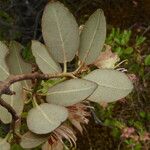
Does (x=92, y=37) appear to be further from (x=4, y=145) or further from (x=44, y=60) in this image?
(x=4, y=145)

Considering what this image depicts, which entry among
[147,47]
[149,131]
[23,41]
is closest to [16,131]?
[149,131]

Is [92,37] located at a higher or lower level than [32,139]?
higher

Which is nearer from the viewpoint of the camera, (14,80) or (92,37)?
(14,80)

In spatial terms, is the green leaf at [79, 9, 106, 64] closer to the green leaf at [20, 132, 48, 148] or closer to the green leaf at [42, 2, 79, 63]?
the green leaf at [42, 2, 79, 63]

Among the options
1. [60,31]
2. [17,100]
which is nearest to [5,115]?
[17,100]

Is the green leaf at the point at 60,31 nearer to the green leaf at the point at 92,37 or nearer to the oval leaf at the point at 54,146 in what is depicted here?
the green leaf at the point at 92,37
